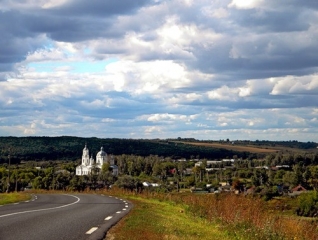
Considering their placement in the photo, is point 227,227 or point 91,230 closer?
point 91,230

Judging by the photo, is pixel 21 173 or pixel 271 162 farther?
pixel 271 162

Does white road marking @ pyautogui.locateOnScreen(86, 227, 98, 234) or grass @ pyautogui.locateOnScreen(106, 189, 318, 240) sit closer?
white road marking @ pyautogui.locateOnScreen(86, 227, 98, 234)

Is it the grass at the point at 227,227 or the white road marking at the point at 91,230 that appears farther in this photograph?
the grass at the point at 227,227

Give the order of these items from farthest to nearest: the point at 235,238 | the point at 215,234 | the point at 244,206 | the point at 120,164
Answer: the point at 120,164 < the point at 244,206 < the point at 215,234 < the point at 235,238

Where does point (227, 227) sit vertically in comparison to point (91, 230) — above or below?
below

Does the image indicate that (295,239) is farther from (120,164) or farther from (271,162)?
(120,164)

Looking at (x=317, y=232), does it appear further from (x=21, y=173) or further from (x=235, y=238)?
(x=21, y=173)

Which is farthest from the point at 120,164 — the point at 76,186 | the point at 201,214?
the point at 201,214

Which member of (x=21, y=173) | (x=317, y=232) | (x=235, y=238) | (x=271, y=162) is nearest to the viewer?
(x=235, y=238)

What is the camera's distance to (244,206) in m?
22.6

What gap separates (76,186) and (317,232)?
72396 mm

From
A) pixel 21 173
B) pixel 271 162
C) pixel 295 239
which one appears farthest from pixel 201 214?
pixel 271 162

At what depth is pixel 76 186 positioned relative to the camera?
87.3m

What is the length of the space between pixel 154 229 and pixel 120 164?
17191cm
